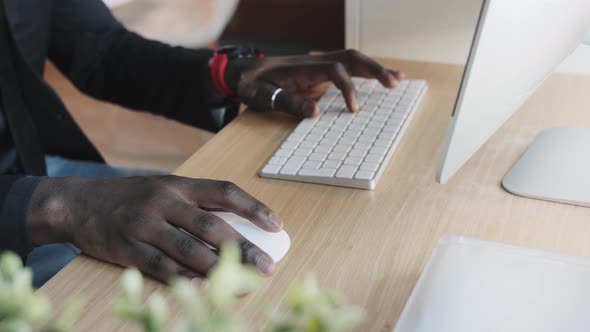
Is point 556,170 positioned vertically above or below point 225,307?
below

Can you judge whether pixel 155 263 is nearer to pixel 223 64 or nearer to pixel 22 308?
pixel 22 308

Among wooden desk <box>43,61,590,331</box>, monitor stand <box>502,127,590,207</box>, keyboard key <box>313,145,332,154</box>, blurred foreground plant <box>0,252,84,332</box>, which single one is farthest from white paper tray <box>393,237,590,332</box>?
blurred foreground plant <box>0,252,84,332</box>

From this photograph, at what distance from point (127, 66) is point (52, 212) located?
0.54 m

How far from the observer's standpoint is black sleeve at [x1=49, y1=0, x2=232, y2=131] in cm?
107

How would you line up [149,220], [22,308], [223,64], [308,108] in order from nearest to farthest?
[22,308] < [149,220] < [308,108] < [223,64]

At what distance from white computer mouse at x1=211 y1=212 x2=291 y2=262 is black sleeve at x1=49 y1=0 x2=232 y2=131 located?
17.2 inches

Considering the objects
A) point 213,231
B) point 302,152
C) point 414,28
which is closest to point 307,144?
point 302,152

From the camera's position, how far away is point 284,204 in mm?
714

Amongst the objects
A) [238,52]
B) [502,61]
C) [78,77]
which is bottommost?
[78,77]

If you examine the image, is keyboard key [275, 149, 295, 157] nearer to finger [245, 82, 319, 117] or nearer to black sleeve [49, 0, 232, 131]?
finger [245, 82, 319, 117]

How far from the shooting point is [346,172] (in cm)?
74

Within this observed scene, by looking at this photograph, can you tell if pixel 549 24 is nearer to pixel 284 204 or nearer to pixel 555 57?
pixel 555 57

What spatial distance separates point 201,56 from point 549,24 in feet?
2.06

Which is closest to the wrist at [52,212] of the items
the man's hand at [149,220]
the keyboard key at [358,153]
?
the man's hand at [149,220]
